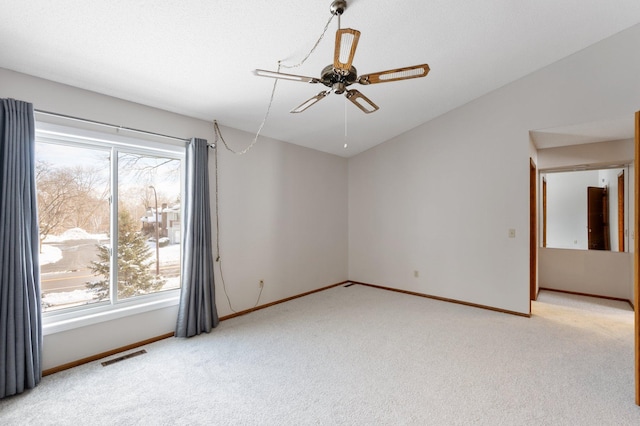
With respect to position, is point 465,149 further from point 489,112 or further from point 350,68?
point 350,68

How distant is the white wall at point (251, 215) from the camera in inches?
105

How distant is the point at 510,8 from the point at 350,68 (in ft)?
6.02

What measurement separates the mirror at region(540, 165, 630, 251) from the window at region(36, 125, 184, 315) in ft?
19.4

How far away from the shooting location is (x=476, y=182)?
4.38 metres

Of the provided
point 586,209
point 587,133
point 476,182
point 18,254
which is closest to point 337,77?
point 18,254

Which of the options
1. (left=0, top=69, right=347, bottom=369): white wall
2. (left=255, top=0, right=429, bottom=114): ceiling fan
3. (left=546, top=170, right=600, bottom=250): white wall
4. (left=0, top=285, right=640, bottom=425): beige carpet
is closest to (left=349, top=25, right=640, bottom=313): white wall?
(left=0, top=69, right=347, bottom=369): white wall

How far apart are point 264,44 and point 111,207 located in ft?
7.07

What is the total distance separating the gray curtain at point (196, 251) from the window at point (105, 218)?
0.25 metres

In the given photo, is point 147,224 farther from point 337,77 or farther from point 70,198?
point 337,77

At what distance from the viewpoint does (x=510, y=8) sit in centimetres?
260

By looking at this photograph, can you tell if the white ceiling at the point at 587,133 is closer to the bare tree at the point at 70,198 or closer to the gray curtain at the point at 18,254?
the bare tree at the point at 70,198

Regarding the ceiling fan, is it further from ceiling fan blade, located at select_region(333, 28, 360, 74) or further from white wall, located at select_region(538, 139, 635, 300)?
white wall, located at select_region(538, 139, 635, 300)

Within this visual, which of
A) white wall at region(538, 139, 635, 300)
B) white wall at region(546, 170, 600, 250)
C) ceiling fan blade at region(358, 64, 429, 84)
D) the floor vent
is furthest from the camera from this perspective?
white wall at region(546, 170, 600, 250)

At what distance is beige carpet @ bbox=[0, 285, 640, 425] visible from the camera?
201 centimetres
